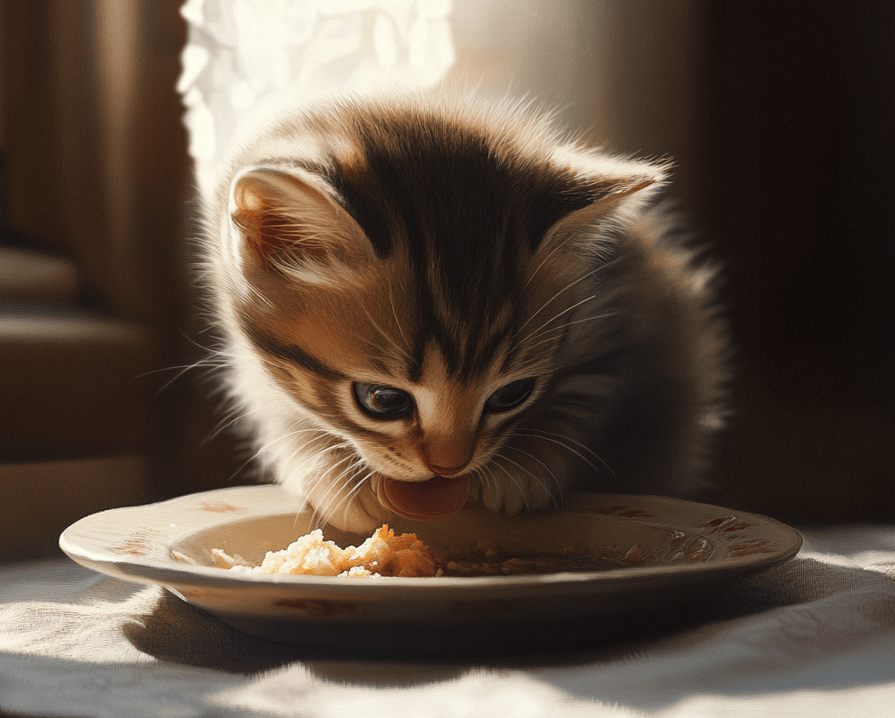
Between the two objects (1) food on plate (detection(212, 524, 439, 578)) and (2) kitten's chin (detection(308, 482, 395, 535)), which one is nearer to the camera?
(1) food on plate (detection(212, 524, 439, 578))

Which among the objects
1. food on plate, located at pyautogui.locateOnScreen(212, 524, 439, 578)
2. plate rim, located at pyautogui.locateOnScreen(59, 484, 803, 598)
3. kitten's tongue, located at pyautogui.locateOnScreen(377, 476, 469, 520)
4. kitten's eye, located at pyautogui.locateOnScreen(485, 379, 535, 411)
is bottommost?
food on plate, located at pyautogui.locateOnScreen(212, 524, 439, 578)

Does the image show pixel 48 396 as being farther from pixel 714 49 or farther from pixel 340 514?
pixel 714 49

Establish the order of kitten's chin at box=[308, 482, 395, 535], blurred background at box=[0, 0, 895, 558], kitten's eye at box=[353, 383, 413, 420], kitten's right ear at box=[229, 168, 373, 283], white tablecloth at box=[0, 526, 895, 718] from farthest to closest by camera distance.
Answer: blurred background at box=[0, 0, 895, 558] < kitten's chin at box=[308, 482, 395, 535] < kitten's eye at box=[353, 383, 413, 420] < kitten's right ear at box=[229, 168, 373, 283] < white tablecloth at box=[0, 526, 895, 718]

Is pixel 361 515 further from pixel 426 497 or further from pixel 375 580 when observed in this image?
pixel 375 580

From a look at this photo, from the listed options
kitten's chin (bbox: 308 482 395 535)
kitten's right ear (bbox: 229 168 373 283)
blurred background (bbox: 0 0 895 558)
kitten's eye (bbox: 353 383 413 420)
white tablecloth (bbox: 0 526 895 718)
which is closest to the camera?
Answer: white tablecloth (bbox: 0 526 895 718)

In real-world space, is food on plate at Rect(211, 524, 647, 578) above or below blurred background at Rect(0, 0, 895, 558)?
below

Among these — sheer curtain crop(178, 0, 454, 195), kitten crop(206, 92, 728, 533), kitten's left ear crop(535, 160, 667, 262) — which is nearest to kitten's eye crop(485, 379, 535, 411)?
kitten crop(206, 92, 728, 533)

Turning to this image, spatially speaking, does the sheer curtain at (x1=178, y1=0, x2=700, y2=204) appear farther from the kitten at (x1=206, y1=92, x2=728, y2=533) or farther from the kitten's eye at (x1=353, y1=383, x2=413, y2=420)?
the kitten's eye at (x1=353, y1=383, x2=413, y2=420)
